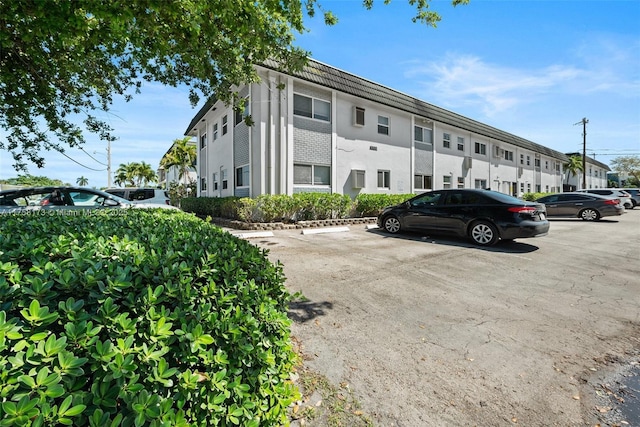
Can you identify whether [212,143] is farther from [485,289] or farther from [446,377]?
[446,377]

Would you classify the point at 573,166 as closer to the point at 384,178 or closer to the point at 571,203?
the point at 571,203

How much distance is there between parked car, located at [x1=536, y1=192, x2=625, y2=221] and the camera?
48.9ft

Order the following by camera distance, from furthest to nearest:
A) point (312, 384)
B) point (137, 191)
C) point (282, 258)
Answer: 1. point (137, 191)
2. point (282, 258)
3. point (312, 384)

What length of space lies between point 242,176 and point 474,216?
424 inches

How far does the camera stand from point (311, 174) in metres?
14.6

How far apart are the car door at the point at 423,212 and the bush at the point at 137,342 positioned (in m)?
7.89

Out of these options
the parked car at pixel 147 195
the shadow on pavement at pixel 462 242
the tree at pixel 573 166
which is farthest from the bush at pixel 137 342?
the tree at pixel 573 166

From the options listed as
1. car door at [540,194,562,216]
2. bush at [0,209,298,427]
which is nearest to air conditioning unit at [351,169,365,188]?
car door at [540,194,562,216]

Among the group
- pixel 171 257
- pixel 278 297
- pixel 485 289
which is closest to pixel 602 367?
pixel 485 289

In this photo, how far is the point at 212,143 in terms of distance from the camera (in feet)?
63.4

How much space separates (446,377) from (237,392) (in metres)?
1.94

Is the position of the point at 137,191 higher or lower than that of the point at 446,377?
higher

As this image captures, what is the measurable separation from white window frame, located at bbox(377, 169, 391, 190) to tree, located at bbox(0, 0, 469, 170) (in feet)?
37.0

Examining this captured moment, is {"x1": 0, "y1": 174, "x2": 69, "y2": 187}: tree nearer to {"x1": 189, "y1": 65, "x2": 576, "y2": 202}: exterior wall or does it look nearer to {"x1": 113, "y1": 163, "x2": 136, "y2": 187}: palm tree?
{"x1": 113, "y1": 163, "x2": 136, "y2": 187}: palm tree
